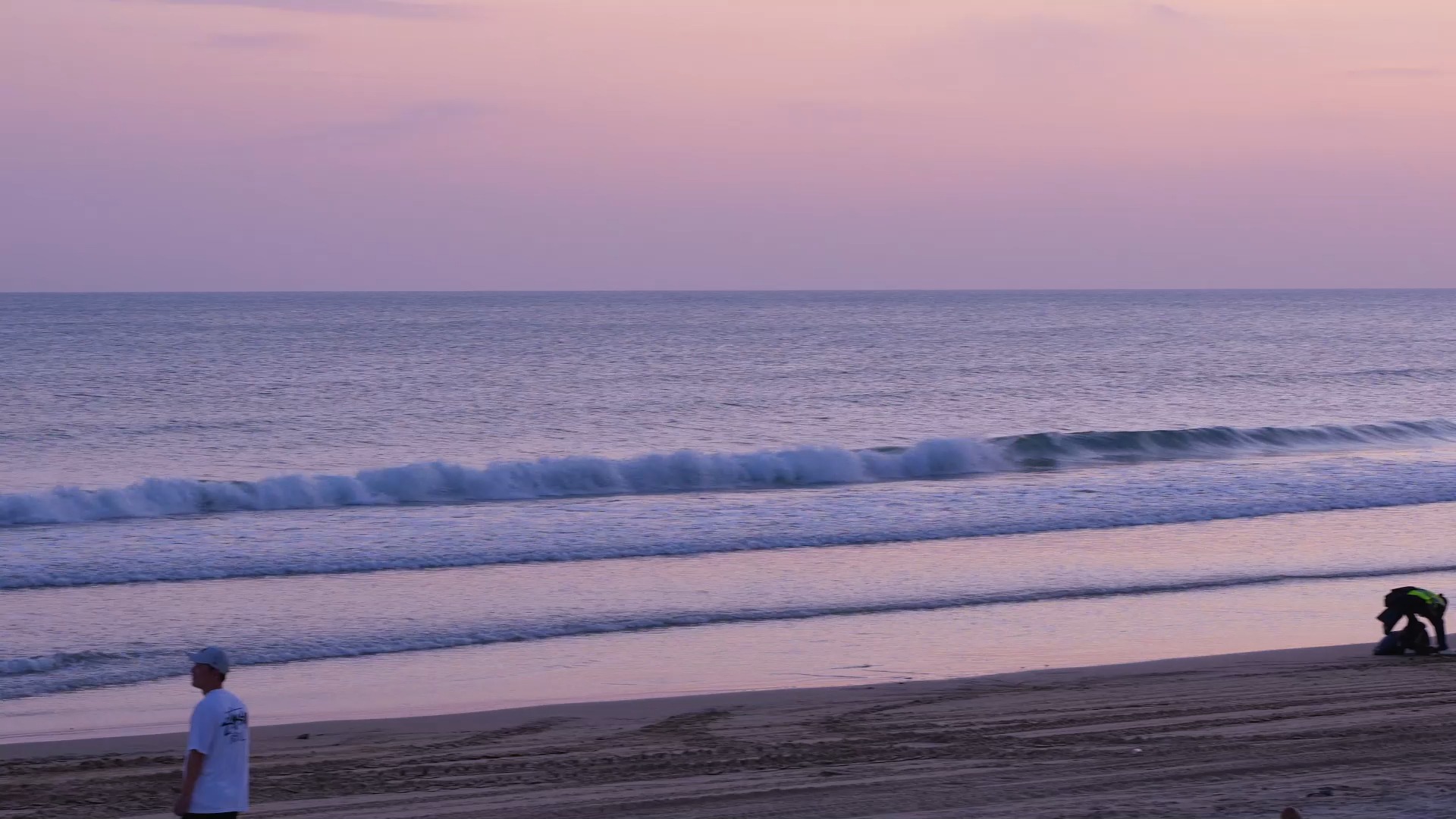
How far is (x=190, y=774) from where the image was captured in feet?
21.9

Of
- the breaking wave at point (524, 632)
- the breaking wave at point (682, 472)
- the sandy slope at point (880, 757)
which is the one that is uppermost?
the breaking wave at point (682, 472)

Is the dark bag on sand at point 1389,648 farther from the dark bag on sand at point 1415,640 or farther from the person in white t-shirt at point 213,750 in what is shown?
the person in white t-shirt at point 213,750

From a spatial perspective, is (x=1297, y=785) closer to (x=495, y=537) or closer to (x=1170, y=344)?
(x=495, y=537)

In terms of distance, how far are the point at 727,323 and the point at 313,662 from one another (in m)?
95.2

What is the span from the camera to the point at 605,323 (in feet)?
354

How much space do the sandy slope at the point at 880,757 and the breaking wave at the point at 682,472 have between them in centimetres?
1516

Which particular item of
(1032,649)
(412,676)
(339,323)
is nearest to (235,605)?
(412,676)

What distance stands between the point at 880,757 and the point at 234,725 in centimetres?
469

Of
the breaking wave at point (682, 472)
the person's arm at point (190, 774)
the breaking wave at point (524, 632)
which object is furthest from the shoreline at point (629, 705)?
the breaking wave at point (682, 472)

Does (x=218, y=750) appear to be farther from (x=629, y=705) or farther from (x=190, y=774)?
(x=629, y=705)

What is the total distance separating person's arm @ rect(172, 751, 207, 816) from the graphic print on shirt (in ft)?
0.46

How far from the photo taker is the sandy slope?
28.4 feet

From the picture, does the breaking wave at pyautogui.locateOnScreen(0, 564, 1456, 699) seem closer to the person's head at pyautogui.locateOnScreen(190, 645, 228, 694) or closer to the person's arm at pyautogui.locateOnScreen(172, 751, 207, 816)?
the person's arm at pyautogui.locateOnScreen(172, 751, 207, 816)

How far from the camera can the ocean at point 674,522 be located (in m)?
14.0
